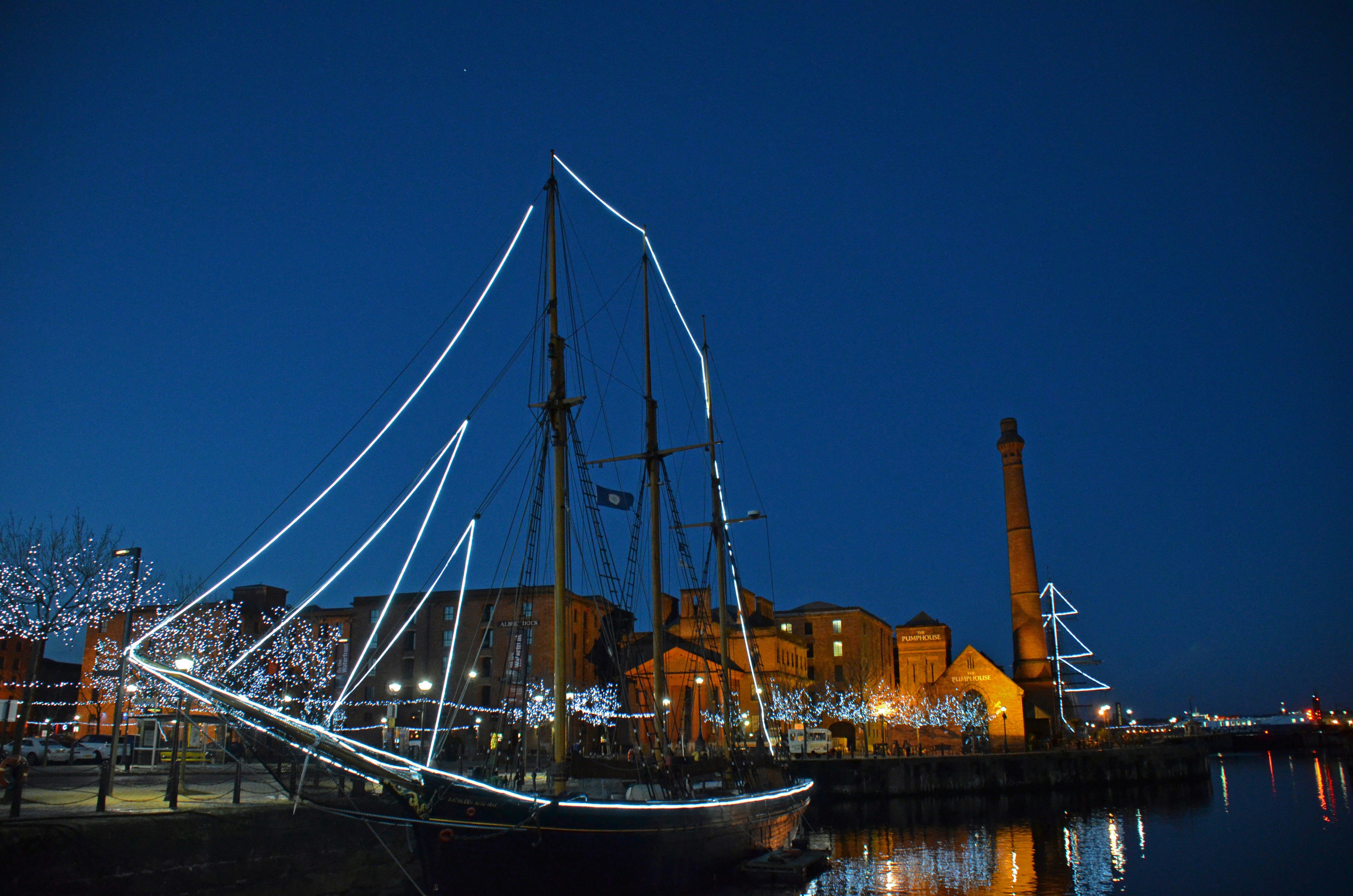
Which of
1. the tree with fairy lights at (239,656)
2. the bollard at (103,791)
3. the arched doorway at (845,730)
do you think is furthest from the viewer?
the arched doorway at (845,730)

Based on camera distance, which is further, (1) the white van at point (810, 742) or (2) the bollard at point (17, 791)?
(1) the white van at point (810, 742)

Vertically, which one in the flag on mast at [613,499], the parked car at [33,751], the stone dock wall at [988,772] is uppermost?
the flag on mast at [613,499]

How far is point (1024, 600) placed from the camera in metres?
76.6

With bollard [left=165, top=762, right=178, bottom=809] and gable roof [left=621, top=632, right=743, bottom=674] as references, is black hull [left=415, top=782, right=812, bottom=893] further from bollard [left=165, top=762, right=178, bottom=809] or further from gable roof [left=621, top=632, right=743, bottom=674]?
gable roof [left=621, top=632, right=743, bottom=674]

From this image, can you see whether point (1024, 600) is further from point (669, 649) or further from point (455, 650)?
point (455, 650)

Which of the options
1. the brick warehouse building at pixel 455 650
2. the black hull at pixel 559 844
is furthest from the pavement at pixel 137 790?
the brick warehouse building at pixel 455 650

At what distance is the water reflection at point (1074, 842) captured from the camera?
27906 millimetres

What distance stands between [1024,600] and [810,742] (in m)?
23.7

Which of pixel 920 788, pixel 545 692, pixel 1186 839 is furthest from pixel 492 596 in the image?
pixel 1186 839

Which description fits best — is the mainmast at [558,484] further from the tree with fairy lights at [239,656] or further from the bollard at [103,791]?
the tree with fairy lights at [239,656]

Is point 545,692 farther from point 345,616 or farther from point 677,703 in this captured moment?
point 345,616

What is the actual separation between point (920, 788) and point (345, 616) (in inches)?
1801

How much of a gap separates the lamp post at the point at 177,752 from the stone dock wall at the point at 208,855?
650 mm

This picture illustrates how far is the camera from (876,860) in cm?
3269
